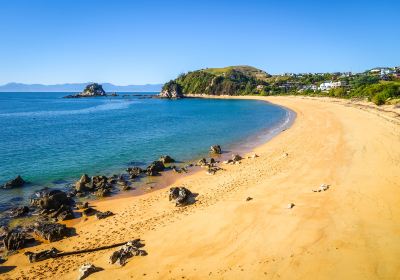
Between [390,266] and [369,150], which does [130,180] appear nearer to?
[390,266]

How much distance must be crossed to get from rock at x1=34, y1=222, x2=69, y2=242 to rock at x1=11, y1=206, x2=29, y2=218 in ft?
12.9

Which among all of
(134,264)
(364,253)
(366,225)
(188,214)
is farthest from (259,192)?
(134,264)

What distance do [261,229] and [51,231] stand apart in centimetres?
1388

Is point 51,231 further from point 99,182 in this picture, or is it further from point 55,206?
point 99,182

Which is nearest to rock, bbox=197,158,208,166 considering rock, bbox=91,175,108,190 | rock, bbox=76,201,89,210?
rock, bbox=91,175,108,190

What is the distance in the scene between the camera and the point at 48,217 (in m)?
24.5

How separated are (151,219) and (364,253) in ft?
44.9

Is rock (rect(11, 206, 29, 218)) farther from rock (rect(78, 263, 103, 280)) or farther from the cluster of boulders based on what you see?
rock (rect(78, 263, 103, 280))

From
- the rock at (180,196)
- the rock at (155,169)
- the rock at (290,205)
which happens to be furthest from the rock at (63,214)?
the rock at (290,205)

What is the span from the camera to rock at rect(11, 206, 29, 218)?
2469 cm

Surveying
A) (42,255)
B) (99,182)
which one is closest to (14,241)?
(42,255)

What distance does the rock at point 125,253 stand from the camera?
16.8 m

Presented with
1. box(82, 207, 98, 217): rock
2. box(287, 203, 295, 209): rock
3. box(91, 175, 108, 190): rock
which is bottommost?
box(82, 207, 98, 217): rock

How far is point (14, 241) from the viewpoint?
19.7 m
